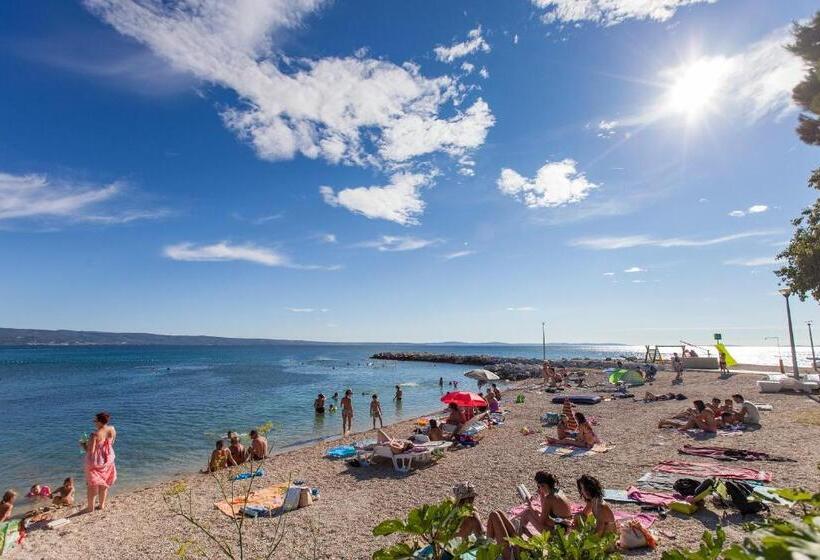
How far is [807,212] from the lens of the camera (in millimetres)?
Result: 18984

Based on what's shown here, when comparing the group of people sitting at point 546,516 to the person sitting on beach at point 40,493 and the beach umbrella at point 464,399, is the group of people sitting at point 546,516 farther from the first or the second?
the person sitting on beach at point 40,493

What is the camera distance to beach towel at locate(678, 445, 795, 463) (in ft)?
33.8

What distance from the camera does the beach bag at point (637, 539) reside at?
253 inches

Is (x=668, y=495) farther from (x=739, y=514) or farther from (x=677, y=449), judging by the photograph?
(x=677, y=449)

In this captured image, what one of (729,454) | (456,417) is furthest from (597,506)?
(456,417)

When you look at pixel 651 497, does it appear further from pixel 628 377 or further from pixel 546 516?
pixel 628 377

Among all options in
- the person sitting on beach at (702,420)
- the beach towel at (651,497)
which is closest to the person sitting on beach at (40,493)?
the beach towel at (651,497)

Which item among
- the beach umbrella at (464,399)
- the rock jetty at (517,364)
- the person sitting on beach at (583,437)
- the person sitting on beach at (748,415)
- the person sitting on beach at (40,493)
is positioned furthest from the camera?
the rock jetty at (517,364)

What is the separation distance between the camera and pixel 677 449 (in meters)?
11.7

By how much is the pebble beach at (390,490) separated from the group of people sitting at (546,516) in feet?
3.38

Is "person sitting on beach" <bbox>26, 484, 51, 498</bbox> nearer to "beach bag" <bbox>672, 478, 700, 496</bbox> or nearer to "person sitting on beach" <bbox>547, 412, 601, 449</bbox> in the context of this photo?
"person sitting on beach" <bbox>547, 412, 601, 449</bbox>

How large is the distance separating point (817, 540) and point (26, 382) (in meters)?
67.5

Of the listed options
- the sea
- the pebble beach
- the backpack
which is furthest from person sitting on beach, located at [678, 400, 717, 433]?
the sea

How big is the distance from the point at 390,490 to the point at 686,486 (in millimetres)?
5920
